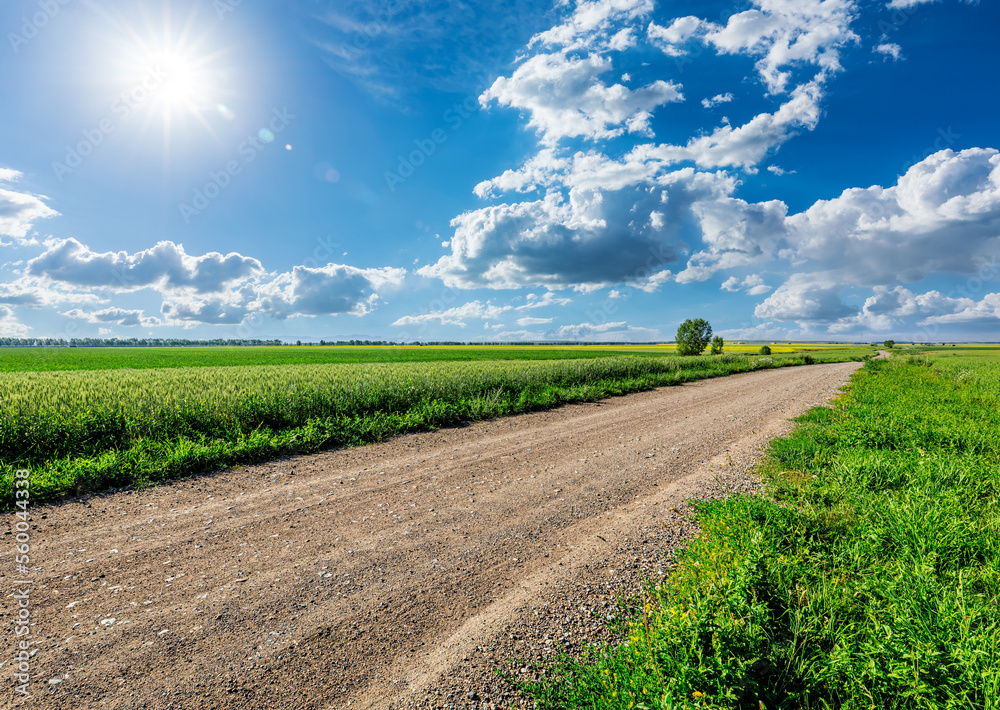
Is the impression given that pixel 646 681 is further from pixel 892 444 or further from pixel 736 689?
pixel 892 444

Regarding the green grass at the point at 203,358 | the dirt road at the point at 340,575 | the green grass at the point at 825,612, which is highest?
the green grass at the point at 203,358

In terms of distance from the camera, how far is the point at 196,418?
921cm

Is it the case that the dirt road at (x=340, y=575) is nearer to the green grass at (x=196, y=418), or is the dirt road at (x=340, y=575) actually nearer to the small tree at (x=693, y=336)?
the green grass at (x=196, y=418)

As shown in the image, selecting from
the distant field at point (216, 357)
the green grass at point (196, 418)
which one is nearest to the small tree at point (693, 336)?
the distant field at point (216, 357)

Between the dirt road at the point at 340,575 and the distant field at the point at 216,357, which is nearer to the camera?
the dirt road at the point at 340,575

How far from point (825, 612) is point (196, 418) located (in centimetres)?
1122

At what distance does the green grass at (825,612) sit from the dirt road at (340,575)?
68cm

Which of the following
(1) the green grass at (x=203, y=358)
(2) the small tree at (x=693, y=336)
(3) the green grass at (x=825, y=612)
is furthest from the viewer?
(2) the small tree at (x=693, y=336)

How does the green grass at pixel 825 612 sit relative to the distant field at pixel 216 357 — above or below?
below

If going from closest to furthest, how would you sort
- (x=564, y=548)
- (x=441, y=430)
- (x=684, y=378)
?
(x=564, y=548)
(x=441, y=430)
(x=684, y=378)

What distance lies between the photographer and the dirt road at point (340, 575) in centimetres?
300

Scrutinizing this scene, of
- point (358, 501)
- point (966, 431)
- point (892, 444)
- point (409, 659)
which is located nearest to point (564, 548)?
point (409, 659)

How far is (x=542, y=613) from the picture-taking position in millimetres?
3643

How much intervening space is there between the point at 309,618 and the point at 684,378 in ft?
89.0
